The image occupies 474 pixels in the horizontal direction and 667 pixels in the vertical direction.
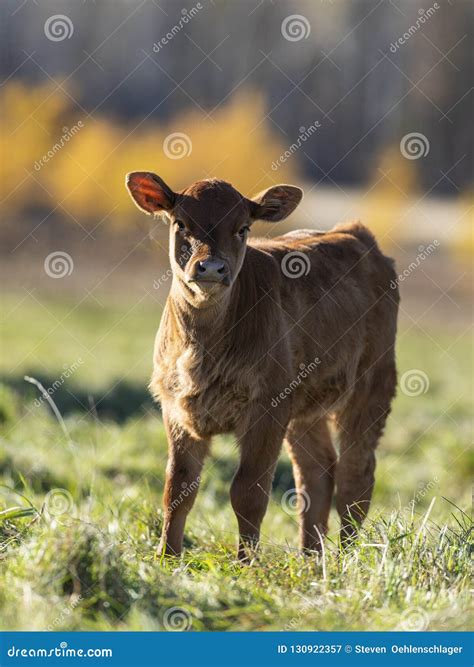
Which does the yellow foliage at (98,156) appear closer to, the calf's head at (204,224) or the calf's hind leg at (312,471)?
the calf's hind leg at (312,471)

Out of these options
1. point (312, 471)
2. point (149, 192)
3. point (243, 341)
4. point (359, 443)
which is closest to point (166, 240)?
point (312, 471)

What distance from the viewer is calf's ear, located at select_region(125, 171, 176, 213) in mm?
6684

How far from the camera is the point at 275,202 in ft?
23.1

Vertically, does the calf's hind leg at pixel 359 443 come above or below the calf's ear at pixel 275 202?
below

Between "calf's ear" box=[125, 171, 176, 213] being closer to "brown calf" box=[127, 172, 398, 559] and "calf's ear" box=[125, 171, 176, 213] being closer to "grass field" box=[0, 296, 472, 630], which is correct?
"brown calf" box=[127, 172, 398, 559]

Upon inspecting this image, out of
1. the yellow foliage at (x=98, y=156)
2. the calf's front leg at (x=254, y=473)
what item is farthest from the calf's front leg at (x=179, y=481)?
the yellow foliage at (x=98, y=156)

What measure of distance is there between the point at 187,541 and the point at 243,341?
1.42 m

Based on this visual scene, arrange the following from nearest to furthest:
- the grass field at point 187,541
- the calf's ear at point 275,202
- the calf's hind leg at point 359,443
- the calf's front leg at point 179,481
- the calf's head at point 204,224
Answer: the grass field at point 187,541 → the calf's head at point 204,224 → the calf's front leg at point 179,481 → the calf's ear at point 275,202 → the calf's hind leg at point 359,443

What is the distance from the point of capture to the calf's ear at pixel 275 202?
691cm

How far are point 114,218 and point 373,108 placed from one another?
17.0m

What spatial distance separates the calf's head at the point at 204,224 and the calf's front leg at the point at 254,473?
0.86 metres

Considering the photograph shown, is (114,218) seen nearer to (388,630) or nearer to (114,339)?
(114,339)

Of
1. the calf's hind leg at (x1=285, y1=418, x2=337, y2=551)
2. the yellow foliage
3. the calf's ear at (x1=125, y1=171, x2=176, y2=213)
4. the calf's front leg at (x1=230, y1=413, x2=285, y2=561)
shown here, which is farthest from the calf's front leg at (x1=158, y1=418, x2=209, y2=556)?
the yellow foliage

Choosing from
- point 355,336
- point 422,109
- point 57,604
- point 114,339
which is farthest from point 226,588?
point 422,109
